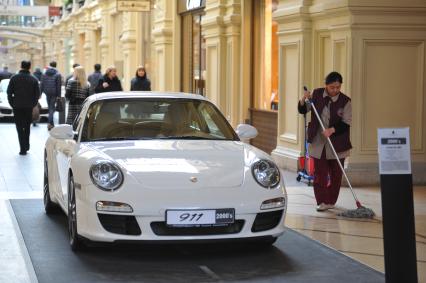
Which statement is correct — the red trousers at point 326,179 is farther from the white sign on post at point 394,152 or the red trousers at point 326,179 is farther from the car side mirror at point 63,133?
the white sign on post at point 394,152

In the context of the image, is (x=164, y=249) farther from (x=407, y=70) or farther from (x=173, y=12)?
(x=173, y=12)

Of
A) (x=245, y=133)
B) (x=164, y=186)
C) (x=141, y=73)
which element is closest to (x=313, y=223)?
(x=245, y=133)

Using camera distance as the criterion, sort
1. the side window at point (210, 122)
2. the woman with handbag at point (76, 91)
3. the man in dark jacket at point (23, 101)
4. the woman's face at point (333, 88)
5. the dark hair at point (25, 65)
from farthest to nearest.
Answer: the dark hair at point (25, 65) < the man in dark jacket at point (23, 101) < the woman with handbag at point (76, 91) < the woman's face at point (333, 88) < the side window at point (210, 122)

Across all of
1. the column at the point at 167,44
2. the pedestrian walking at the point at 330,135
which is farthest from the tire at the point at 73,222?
the column at the point at 167,44

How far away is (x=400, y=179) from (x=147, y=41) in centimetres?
2162

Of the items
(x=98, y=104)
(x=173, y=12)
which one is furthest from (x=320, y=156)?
(x=173, y=12)

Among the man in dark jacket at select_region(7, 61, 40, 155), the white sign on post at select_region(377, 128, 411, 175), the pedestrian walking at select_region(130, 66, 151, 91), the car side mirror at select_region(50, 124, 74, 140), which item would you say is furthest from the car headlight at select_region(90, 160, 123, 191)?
the pedestrian walking at select_region(130, 66, 151, 91)

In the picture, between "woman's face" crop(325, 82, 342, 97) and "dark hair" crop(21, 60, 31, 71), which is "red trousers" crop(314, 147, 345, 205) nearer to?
"woman's face" crop(325, 82, 342, 97)

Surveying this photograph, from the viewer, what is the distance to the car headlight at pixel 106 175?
22.6 feet

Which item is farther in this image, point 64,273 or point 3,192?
point 3,192

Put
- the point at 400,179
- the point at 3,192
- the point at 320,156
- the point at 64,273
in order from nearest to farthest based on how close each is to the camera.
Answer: the point at 400,179 < the point at 64,273 < the point at 320,156 < the point at 3,192

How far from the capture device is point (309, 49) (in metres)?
13.3

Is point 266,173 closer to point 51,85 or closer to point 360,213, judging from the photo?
point 360,213

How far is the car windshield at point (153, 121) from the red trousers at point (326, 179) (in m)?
1.65
